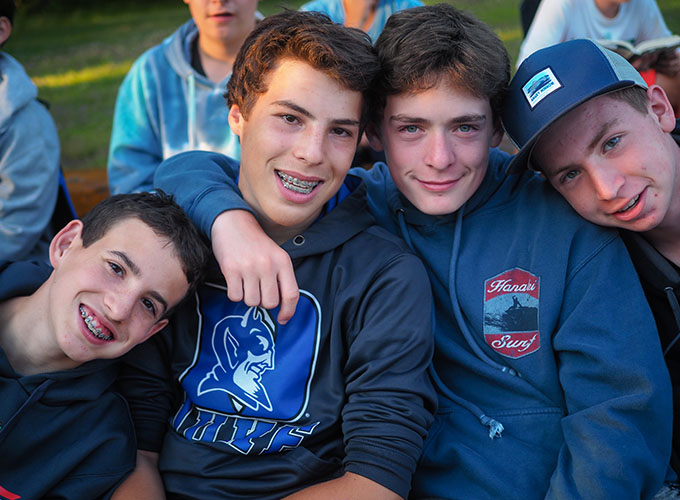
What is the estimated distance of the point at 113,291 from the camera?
1.87 meters

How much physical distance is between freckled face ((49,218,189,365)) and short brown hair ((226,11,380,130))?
562 mm

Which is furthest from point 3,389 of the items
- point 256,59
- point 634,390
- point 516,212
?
point 634,390

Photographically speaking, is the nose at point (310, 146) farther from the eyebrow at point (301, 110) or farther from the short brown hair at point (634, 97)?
the short brown hair at point (634, 97)

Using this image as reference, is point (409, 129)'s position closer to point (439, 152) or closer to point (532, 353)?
point (439, 152)

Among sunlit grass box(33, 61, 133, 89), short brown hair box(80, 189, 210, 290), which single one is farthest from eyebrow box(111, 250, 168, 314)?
sunlit grass box(33, 61, 133, 89)

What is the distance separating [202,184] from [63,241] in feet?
1.49

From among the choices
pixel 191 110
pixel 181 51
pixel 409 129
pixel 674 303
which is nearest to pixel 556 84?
pixel 409 129

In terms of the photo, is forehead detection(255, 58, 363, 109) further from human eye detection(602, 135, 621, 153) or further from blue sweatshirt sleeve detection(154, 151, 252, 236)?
human eye detection(602, 135, 621, 153)

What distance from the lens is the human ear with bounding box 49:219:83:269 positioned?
6.61 feet

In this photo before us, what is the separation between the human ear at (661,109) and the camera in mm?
2053

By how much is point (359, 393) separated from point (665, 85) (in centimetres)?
223

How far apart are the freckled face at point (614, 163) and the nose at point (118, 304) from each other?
4.26ft

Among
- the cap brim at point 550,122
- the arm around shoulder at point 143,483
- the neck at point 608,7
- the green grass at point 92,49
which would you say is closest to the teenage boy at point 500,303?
the cap brim at point 550,122

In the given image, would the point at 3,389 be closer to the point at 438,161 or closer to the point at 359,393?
the point at 359,393
